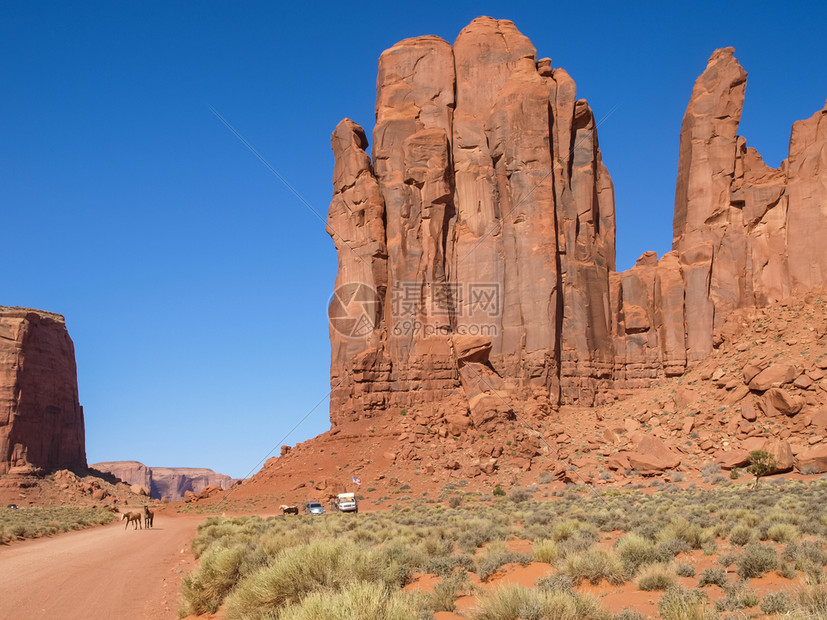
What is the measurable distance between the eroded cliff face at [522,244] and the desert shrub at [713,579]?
112 ft

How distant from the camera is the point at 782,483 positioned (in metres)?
26.9

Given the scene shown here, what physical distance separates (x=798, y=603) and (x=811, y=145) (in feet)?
158

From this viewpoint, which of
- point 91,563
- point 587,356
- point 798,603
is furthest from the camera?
point 587,356

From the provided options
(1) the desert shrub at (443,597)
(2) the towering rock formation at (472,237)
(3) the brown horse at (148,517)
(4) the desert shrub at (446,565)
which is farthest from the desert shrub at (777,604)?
(2) the towering rock formation at (472,237)

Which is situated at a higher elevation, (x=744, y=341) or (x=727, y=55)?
(x=727, y=55)

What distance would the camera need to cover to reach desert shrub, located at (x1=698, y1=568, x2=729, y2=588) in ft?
34.1

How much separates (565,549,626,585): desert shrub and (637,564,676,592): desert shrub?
397 mm

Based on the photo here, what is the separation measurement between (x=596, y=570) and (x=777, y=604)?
3.33m

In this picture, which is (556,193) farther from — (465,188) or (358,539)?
(358,539)

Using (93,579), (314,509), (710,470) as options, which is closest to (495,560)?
(93,579)

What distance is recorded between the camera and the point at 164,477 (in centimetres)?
18888

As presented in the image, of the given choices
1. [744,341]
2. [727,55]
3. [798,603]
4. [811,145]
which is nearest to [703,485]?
[744,341]

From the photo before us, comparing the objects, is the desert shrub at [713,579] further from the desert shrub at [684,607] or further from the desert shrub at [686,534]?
the desert shrub at [686,534]

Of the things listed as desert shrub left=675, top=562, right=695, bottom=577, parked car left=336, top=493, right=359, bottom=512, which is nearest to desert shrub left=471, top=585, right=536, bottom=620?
desert shrub left=675, top=562, right=695, bottom=577
